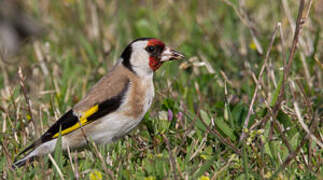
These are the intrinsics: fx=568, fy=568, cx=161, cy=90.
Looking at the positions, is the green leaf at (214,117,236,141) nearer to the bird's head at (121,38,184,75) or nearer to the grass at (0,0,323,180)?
the grass at (0,0,323,180)

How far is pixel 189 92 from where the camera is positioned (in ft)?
15.3

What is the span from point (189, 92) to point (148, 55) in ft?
2.42

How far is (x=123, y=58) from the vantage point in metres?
4.15

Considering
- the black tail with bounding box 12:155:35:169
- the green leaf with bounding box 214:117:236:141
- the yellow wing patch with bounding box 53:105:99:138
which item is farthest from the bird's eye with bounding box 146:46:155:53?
the black tail with bounding box 12:155:35:169

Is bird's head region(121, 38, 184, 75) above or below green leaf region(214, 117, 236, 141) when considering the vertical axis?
above

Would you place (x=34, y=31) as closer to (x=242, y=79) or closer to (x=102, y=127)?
(x=242, y=79)

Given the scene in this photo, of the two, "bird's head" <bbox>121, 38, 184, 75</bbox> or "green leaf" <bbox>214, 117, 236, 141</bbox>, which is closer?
"green leaf" <bbox>214, 117, 236, 141</bbox>

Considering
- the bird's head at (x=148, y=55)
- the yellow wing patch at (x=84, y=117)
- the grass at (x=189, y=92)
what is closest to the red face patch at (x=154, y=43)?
the bird's head at (x=148, y=55)

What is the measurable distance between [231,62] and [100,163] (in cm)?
248

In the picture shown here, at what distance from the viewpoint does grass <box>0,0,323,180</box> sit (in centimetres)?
324

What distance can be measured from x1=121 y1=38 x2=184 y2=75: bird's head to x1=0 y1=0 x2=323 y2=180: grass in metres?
0.15

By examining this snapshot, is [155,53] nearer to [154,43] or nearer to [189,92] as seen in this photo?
[154,43]

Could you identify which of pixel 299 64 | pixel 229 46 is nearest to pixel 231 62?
pixel 229 46

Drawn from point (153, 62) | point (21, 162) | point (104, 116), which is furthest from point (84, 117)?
point (153, 62)
